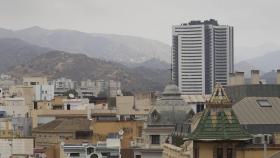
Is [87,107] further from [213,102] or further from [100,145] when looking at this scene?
[213,102]

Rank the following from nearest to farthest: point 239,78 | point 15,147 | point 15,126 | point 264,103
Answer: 1. point 264,103
2. point 239,78
3. point 15,147
4. point 15,126

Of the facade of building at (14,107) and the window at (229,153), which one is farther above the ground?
the facade of building at (14,107)

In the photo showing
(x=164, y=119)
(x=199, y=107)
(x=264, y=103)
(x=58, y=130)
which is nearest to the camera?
(x=264, y=103)

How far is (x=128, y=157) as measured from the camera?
95875 millimetres

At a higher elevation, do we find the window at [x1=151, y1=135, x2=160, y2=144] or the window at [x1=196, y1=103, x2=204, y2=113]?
the window at [x1=196, y1=103, x2=204, y2=113]

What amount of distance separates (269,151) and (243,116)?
298 inches

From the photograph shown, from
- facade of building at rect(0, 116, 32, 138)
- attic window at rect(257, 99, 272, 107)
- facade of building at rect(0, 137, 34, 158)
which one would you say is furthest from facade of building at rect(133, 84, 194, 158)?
facade of building at rect(0, 116, 32, 138)

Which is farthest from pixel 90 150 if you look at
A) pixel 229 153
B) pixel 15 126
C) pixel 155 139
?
pixel 15 126

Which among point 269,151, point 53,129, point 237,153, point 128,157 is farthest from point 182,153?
point 53,129

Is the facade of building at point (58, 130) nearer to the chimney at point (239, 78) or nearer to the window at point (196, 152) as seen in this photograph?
the chimney at point (239, 78)

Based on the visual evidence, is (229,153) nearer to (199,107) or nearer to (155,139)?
(155,139)

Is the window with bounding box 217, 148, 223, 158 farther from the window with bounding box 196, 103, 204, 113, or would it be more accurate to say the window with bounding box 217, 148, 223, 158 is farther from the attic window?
the window with bounding box 196, 103, 204, 113

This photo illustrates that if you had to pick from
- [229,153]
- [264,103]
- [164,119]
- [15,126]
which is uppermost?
[264,103]

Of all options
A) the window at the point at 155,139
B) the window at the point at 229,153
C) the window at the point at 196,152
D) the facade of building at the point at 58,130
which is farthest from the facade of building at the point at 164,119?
the facade of building at the point at 58,130
